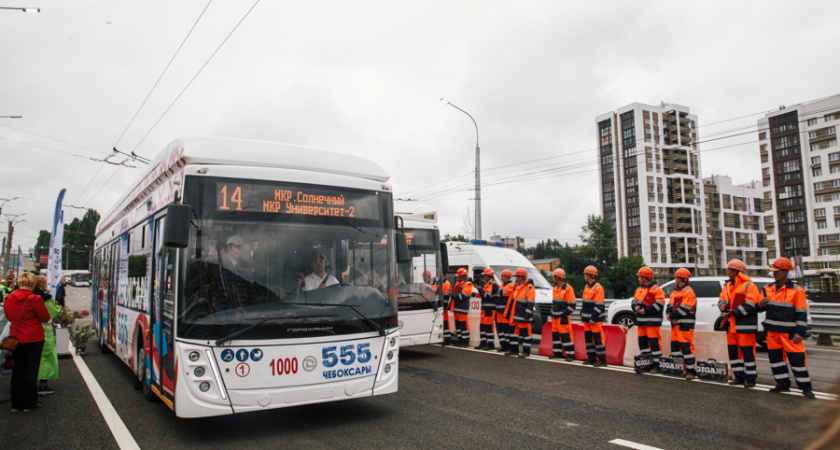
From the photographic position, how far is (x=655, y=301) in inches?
383

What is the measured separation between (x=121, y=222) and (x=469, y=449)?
26.1ft

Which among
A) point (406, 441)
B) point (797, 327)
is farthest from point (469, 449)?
point (797, 327)

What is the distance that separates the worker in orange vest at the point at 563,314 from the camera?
11016 mm

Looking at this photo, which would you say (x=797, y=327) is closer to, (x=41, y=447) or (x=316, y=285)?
(x=316, y=285)

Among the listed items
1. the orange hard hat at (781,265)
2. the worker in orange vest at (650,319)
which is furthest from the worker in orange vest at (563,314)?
the orange hard hat at (781,265)

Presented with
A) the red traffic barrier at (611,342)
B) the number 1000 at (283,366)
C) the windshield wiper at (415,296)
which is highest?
the windshield wiper at (415,296)

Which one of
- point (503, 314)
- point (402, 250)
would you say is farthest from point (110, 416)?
point (503, 314)

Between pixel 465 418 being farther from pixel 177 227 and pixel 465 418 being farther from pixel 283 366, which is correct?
pixel 177 227

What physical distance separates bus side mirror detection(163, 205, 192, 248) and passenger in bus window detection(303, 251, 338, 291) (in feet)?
4.16

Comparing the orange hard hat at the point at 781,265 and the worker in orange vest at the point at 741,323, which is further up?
the orange hard hat at the point at 781,265

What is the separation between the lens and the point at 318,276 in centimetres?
604

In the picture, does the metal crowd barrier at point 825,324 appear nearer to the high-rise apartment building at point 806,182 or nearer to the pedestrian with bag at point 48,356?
the pedestrian with bag at point 48,356

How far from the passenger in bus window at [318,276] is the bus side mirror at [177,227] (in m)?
1.27

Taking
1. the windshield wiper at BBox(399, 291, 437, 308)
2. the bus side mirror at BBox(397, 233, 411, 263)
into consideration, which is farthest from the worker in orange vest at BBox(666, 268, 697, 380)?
the bus side mirror at BBox(397, 233, 411, 263)
